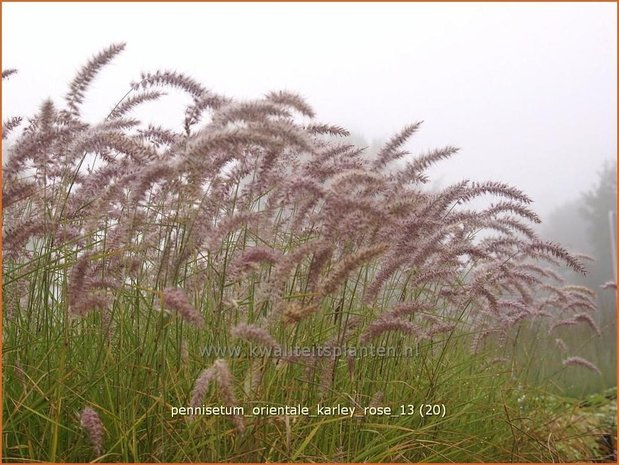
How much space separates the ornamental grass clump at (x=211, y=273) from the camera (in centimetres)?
201

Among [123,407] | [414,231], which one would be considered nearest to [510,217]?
[414,231]

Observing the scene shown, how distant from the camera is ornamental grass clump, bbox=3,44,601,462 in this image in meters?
2.01

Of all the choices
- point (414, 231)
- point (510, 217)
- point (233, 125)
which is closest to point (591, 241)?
point (510, 217)

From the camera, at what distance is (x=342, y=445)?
238 centimetres

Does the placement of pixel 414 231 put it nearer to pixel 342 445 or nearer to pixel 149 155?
pixel 342 445

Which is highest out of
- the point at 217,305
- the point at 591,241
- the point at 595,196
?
the point at 595,196

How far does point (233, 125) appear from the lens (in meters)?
1.88

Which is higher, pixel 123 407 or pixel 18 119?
pixel 18 119

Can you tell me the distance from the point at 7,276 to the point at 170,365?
0.76 m

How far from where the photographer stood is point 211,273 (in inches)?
99.0

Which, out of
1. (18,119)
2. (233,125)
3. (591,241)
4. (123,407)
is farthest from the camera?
(591,241)

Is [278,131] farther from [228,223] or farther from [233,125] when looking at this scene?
[228,223]

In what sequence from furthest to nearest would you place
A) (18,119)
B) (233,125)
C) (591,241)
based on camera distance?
1. (591,241)
2. (18,119)
3. (233,125)

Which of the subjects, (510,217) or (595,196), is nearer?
(510,217)
